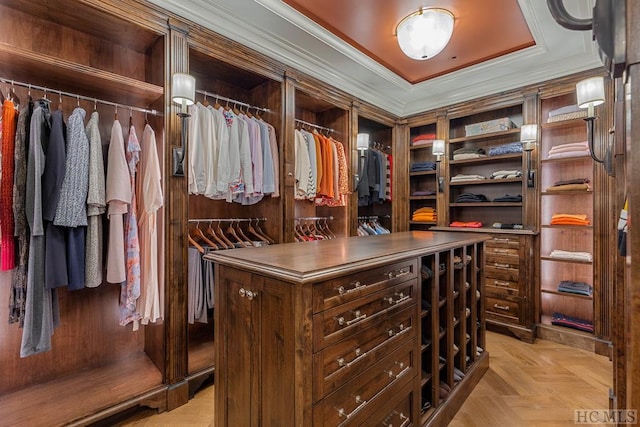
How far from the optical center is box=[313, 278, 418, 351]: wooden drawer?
3.48 feet

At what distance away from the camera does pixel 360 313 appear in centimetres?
122

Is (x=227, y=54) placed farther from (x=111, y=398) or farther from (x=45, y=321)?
(x=111, y=398)

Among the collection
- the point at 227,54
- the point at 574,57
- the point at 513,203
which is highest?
the point at 574,57

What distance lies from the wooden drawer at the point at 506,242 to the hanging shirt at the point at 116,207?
3.04 metres

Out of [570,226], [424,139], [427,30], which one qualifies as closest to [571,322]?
[570,226]

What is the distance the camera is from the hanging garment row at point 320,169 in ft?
9.47

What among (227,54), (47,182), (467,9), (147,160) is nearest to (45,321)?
(47,182)

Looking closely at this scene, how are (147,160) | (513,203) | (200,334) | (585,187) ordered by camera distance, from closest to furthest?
(147,160) → (200,334) → (585,187) → (513,203)

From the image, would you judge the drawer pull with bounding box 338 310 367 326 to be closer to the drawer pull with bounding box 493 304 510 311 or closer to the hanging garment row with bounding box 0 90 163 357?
the hanging garment row with bounding box 0 90 163 357

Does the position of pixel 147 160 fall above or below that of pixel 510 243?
above

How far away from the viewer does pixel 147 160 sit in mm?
1887

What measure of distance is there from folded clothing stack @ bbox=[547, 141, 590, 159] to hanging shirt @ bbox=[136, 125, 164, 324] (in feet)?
11.5

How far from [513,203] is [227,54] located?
312 cm

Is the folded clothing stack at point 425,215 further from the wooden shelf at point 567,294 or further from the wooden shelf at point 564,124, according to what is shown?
the wooden shelf at point 564,124
